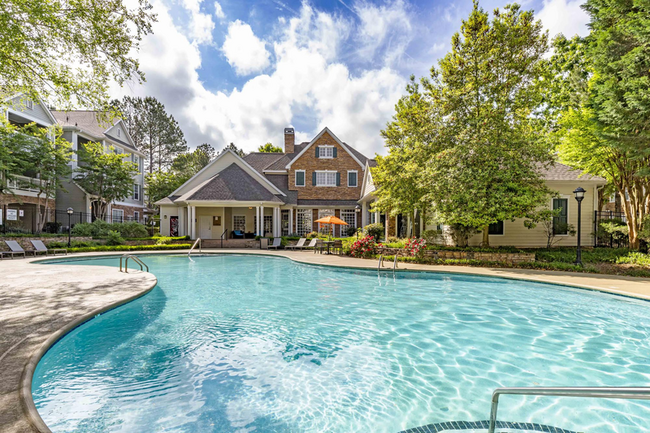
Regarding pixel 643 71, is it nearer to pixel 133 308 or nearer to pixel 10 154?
pixel 133 308

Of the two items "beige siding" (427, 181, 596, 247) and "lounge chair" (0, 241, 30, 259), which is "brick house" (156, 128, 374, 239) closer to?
"lounge chair" (0, 241, 30, 259)

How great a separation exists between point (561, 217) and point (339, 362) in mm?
17414

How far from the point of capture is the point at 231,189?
2439 cm

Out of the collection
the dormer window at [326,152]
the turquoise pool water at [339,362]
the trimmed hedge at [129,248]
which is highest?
the dormer window at [326,152]

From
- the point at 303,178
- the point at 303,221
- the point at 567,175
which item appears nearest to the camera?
the point at 567,175

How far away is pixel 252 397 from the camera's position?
4.05 metres

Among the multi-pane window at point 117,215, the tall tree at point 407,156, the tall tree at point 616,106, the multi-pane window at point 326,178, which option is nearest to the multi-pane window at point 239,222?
the multi-pane window at point 326,178

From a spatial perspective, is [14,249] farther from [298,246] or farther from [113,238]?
[298,246]

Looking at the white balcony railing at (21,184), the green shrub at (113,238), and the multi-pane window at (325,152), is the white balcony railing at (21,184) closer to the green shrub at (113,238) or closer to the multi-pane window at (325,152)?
the green shrub at (113,238)

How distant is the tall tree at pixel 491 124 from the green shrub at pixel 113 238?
71.8 ft

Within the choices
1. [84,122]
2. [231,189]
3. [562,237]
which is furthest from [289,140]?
[562,237]

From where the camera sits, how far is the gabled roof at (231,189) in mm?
23453

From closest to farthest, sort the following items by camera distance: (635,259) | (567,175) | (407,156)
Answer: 1. (635,259)
2. (567,175)
3. (407,156)

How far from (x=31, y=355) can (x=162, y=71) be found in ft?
46.0
